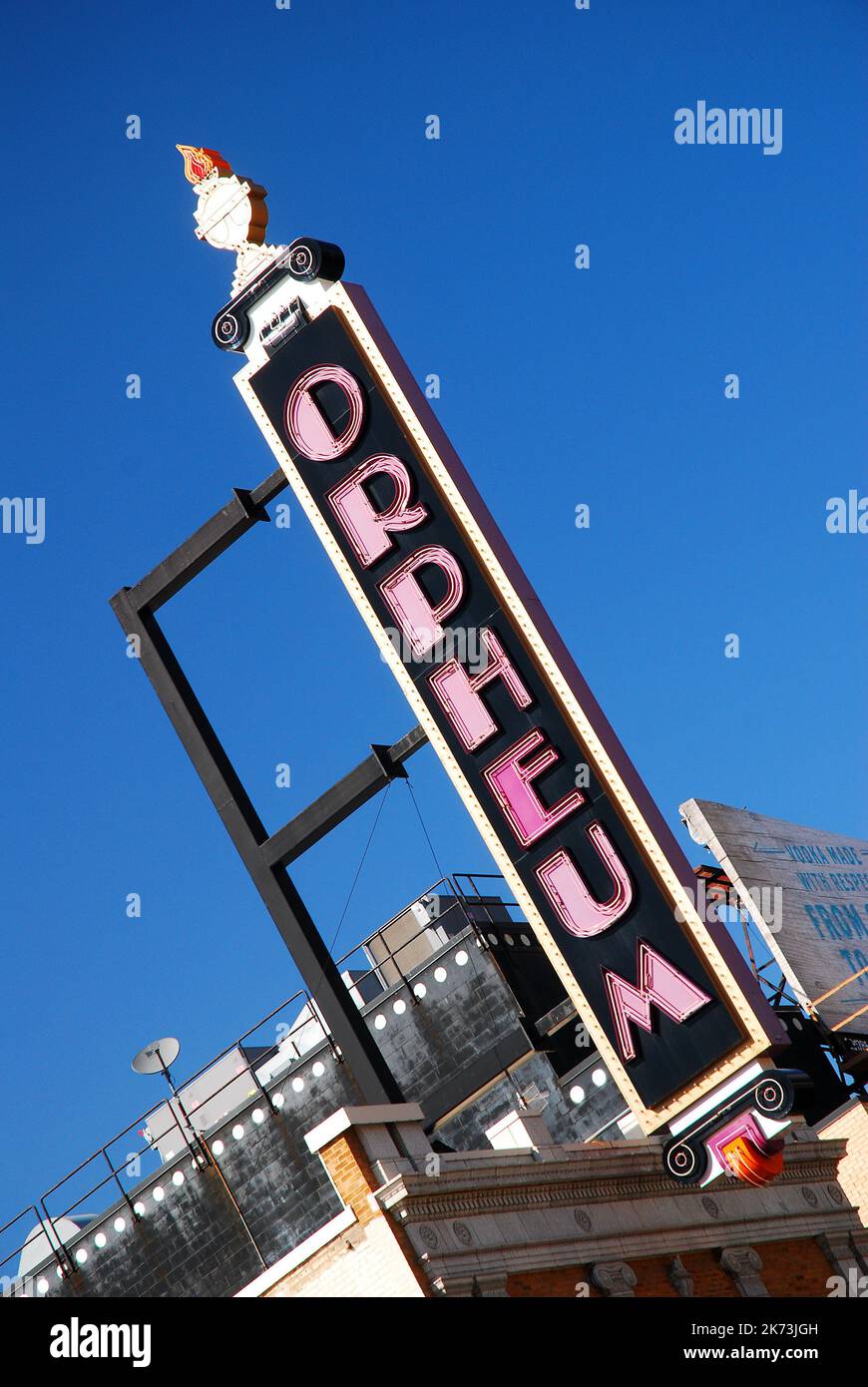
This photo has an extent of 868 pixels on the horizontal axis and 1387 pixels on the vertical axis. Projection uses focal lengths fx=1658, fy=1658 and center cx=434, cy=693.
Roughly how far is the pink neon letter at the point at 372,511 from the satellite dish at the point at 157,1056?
1408cm

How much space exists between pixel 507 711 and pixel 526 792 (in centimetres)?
129

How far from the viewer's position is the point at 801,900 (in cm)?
3866

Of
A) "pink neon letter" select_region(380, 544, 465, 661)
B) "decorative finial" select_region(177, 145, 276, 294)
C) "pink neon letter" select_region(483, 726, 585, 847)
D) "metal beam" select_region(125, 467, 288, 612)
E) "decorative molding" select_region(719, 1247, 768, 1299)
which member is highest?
"decorative finial" select_region(177, 145, 276, 294)

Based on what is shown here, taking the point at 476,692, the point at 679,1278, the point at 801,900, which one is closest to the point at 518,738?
the point at 476,692

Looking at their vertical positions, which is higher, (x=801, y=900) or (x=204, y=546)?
(x=204, y=546)

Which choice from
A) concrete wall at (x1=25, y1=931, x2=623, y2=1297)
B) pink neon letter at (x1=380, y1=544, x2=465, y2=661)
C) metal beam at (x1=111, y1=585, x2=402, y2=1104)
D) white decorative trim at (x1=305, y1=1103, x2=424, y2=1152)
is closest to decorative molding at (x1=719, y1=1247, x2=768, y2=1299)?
metal beam at (x1=111, y1=585, x2=402, y2=1104)

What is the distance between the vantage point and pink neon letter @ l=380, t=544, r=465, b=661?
25.5 meters

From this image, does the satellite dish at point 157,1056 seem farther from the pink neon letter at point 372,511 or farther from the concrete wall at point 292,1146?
the pink neon letter at point 372,511

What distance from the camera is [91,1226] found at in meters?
40.3

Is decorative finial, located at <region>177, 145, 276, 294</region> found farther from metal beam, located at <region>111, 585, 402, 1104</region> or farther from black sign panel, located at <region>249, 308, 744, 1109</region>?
metal beam, located at <region>111, 585, 402, 1104</region>

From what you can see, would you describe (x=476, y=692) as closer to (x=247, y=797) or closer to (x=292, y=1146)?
(x=247, y=797)

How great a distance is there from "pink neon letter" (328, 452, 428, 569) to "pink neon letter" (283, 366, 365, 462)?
1.79ft

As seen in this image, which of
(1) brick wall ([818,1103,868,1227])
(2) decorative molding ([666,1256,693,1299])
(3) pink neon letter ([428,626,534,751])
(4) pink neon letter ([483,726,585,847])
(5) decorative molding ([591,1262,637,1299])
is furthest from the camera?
(1) brick wall ([818,1103,868,1227])

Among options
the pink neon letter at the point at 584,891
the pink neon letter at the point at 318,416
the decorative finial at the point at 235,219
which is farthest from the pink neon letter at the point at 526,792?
the decorative finial at the point at 235,219
